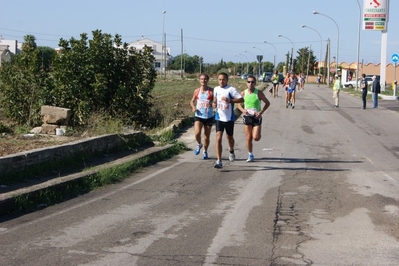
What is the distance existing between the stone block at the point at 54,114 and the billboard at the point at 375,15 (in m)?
37.9

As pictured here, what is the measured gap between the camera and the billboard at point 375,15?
48438 millimetres

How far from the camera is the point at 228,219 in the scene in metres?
7.69

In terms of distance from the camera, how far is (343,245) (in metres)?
6.59

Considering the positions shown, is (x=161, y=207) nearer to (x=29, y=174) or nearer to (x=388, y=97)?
(x=29, y=174)

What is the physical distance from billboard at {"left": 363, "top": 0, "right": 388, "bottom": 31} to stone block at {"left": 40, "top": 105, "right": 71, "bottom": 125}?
3791cm

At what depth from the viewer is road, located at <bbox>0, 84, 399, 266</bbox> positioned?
6.13m

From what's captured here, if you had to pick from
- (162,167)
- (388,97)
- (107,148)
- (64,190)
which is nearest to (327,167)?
(162,167)

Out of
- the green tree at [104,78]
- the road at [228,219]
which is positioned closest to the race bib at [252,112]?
the road at [228,219]

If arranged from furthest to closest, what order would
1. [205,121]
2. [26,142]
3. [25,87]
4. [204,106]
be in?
[25,87], [26,142], [205,121], [204,106]

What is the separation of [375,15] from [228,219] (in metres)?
44.6

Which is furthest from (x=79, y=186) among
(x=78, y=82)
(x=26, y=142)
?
(x=78, y=82)

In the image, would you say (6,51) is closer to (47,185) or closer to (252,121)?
(252,121)

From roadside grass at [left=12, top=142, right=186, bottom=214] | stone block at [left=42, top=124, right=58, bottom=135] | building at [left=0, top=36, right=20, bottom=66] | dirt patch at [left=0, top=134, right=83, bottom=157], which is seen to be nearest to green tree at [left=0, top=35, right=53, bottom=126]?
building at [left=0, top=36, right=20, bottom=66]

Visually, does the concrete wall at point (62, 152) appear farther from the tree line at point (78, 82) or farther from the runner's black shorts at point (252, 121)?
the tree line at point (78, 82)
